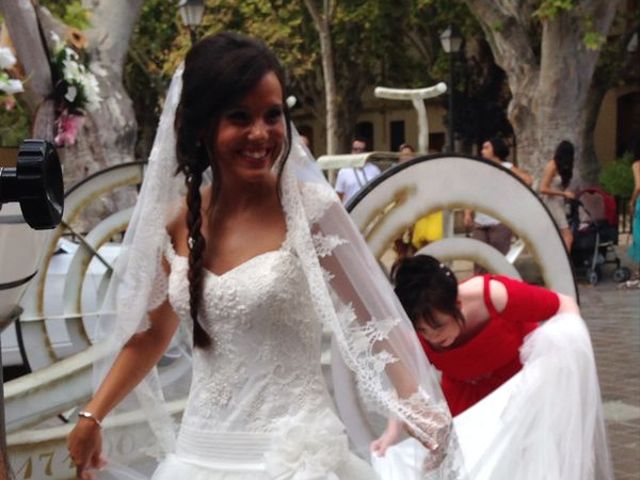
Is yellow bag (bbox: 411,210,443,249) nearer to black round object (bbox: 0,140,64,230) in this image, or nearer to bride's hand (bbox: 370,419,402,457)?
bride's hand (bbox: 370,419,402,457)

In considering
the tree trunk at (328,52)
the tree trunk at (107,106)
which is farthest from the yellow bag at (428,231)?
the tree trunk at (328,52)

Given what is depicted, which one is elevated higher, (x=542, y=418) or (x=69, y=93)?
(x=69, y=93)

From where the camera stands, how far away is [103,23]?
912cm

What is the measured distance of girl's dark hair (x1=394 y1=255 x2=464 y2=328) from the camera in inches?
145

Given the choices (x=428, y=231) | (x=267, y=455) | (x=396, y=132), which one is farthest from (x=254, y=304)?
(x=396, y=132)

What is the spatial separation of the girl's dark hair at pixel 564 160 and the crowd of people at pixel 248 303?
8685 millimetres

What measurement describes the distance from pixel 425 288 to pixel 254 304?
1282 mm

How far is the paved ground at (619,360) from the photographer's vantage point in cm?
557

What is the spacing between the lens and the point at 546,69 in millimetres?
15617

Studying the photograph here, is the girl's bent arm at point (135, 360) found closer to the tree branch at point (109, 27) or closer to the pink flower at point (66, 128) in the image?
the pink flower at point (66, 128)

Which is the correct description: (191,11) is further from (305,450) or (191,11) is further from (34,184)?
(34,184)

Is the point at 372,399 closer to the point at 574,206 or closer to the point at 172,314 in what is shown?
the point at 172,314

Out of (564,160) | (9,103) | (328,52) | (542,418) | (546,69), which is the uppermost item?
(9,103)

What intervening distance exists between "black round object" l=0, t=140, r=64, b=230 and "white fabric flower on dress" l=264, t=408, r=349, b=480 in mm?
1554
